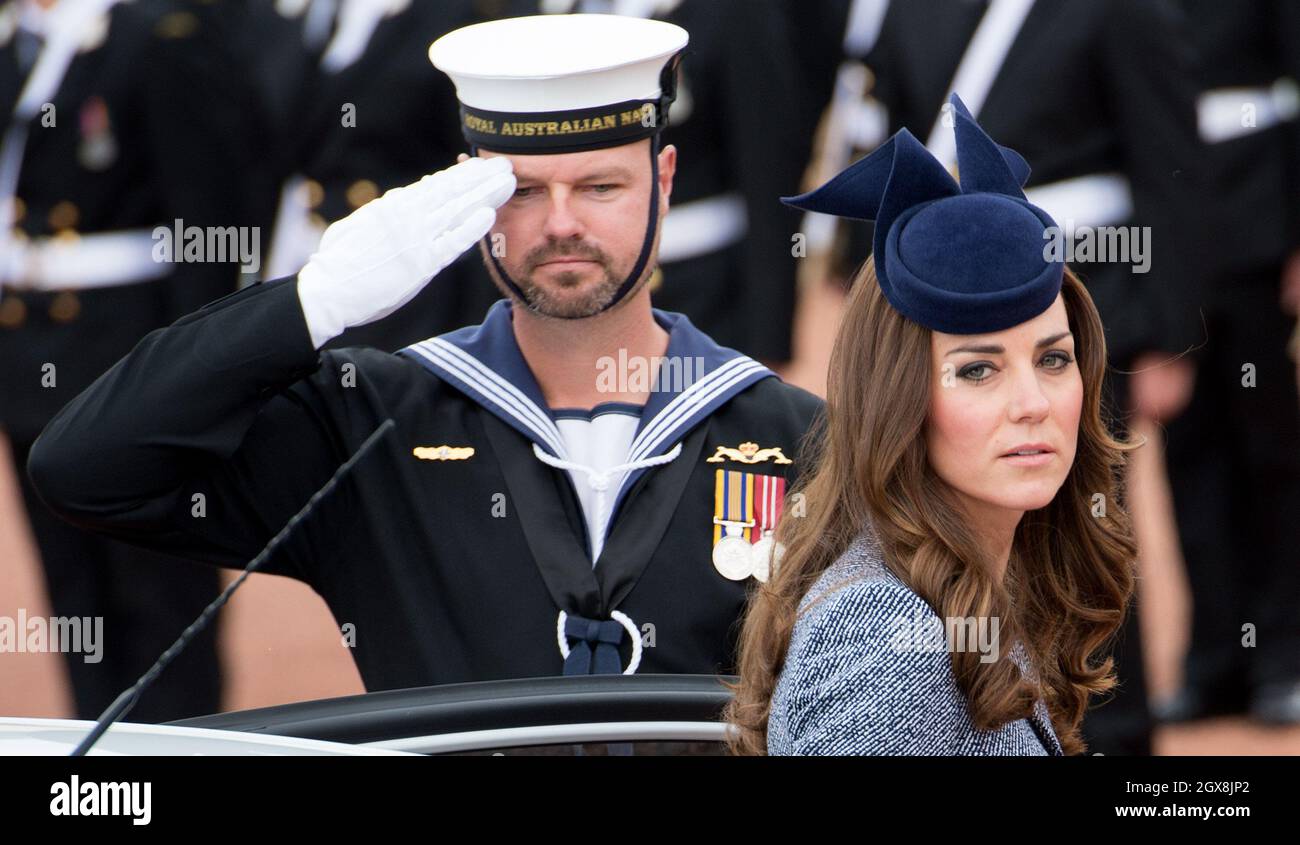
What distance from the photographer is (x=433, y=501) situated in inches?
137

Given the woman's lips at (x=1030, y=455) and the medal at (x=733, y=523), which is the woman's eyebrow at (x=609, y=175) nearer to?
the medal at (x=733, y=523)

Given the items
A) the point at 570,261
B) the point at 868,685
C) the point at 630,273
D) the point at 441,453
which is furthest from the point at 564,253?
the point at 868,685

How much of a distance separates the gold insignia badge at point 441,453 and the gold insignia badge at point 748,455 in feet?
1.28

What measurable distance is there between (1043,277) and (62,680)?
3530 mm

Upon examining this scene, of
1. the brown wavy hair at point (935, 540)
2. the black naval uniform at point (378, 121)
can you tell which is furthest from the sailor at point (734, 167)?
the brown wavy hair at point (935, 540)

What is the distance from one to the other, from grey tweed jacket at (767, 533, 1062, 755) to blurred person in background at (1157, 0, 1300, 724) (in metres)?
3.07

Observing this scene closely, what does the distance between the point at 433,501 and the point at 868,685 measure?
1.42 metres

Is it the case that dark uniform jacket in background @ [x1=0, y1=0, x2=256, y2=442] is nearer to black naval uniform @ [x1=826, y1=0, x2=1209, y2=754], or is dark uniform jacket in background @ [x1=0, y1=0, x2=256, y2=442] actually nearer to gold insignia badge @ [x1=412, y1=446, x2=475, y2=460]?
black naval uniform @ [x1=826, y1=0, x2=1209, y2=754]

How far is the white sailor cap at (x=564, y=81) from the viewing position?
3465 millimetres

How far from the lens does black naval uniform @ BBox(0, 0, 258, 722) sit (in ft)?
16.6

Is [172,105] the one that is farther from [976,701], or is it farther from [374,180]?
[976,701]

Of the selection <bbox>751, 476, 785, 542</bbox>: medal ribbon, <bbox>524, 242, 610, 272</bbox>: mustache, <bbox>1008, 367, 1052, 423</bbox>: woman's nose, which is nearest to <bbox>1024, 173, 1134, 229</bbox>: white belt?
<bbox>751, 476, 785, 542</bbox>: medal ribbon

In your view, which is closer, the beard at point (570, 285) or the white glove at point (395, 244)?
the white glove at point (395, 244)
